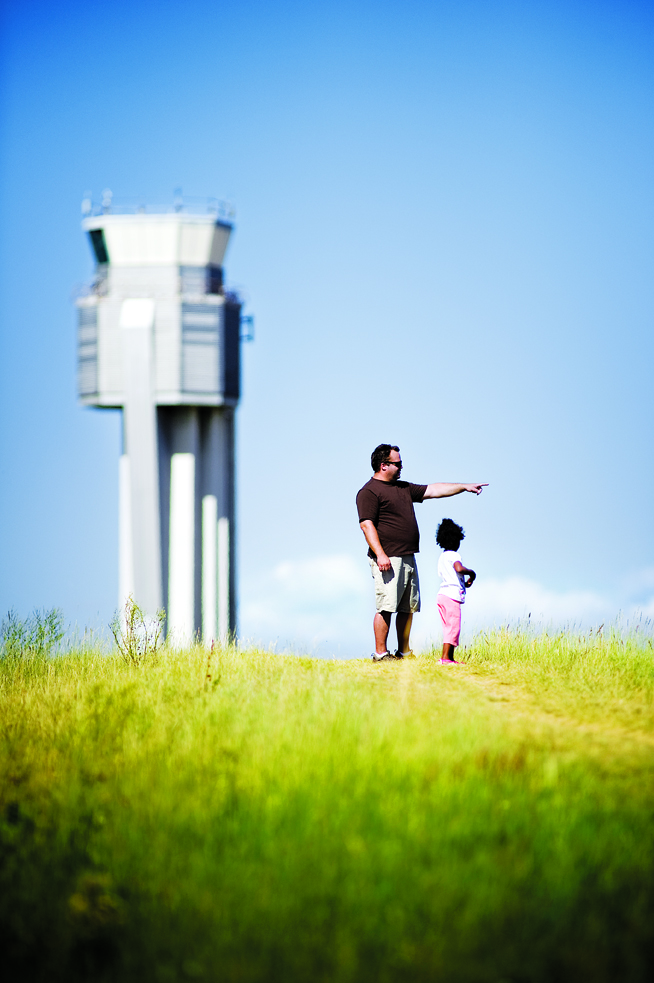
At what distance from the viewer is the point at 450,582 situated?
10.8 meters

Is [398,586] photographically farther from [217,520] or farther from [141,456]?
[217,520]

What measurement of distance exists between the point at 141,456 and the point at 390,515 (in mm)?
21447

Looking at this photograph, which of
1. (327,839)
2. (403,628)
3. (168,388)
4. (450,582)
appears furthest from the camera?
(168,388)

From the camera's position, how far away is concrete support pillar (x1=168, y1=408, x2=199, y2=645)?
32031mm

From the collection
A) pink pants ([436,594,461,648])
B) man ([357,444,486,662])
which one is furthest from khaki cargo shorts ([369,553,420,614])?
pink pants ([436,594,461,648])

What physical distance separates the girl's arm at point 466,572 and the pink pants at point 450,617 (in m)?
0.23

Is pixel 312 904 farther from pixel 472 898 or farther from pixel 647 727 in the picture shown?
pixel 647 727

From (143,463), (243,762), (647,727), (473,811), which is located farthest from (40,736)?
(143,463)

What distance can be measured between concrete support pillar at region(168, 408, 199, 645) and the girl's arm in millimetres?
21766

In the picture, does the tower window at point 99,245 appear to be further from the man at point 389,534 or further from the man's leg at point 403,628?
the man's leg at point 403,628

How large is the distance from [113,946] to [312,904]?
83 cm

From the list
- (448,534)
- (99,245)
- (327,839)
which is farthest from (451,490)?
(99,245)

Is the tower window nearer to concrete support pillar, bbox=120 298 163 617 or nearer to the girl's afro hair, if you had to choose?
concrete support pillar, bbox=120 298 163 617

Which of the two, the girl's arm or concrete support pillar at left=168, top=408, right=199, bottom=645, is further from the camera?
concrete support pillar at left=168, top=408, right=199, bottom=645
